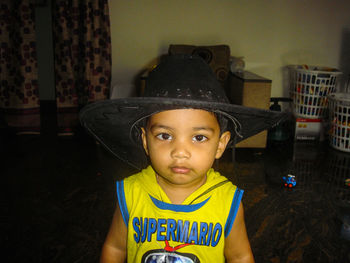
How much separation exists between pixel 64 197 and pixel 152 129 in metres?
1.20

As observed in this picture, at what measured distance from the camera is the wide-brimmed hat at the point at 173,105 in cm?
63

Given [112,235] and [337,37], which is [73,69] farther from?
[337,37]

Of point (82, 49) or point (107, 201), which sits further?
point (82, 49)

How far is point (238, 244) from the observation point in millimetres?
798

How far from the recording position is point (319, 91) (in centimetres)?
268

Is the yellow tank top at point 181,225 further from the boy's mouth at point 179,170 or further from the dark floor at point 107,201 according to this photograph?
the dark floor at point 107,201

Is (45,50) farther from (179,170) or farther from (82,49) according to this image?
(179,170)

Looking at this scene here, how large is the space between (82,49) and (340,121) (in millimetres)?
2090

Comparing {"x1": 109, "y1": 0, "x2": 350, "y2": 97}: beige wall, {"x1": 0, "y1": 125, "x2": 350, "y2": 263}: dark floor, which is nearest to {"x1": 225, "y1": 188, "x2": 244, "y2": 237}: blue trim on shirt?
{"x1": 0, "y1": 125, "x2": 350, "y2": 263}: dark floor

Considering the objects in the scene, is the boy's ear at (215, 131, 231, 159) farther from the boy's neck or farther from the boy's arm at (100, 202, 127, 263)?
the boy's arm at (100, 202, 127, 263)

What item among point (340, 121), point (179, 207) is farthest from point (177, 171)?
point (340, 121)

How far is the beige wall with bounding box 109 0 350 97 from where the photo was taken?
9.91 feet

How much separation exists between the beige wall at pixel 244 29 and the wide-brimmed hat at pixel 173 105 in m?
2.24

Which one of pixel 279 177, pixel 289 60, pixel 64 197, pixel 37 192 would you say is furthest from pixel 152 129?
pixel 289 60
